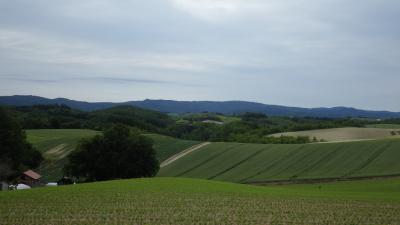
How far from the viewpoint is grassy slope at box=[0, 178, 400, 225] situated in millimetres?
31000

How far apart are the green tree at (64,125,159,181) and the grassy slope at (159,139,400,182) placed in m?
6.38

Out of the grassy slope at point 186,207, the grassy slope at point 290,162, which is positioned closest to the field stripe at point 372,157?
the grassy slope at point 290,162

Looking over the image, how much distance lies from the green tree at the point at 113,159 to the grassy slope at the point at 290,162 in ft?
20.9

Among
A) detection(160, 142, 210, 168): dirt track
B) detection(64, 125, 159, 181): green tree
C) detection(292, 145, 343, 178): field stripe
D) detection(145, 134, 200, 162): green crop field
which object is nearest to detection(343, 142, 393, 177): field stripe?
detection(292, 145, 343, 178): field stripe

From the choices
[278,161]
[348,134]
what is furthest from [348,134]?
[278,161]

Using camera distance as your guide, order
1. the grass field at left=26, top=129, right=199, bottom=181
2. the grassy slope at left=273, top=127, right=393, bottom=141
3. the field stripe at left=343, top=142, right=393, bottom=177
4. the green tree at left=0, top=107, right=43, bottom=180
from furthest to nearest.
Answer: the grassy slope at left=273, top=127, right=393, bottom=141 → the grass field at left=26, top=129, right=199, bottom=181 → the green tree at left=0, top=107, right=43, bottom=180 → the field stripe at left=343, top=142, right=393, bottom=177

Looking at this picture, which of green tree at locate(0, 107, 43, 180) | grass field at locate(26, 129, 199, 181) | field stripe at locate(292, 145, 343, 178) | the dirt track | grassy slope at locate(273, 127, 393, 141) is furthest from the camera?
grassy slope at locate(273, 127, 393, 141)

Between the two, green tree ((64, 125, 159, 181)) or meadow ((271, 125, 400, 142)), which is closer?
green tree ((64, 125, 159, 181))

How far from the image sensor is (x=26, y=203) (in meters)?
39.4

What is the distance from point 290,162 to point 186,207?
47.6 m

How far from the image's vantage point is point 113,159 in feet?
266

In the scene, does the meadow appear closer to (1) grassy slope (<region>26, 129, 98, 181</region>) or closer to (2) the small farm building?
(1) grassy slope (<region>26, 129, 98, 181</region>)

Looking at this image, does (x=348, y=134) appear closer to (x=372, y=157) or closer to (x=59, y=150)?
(x=372, y=157)

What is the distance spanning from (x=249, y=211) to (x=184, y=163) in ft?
194
